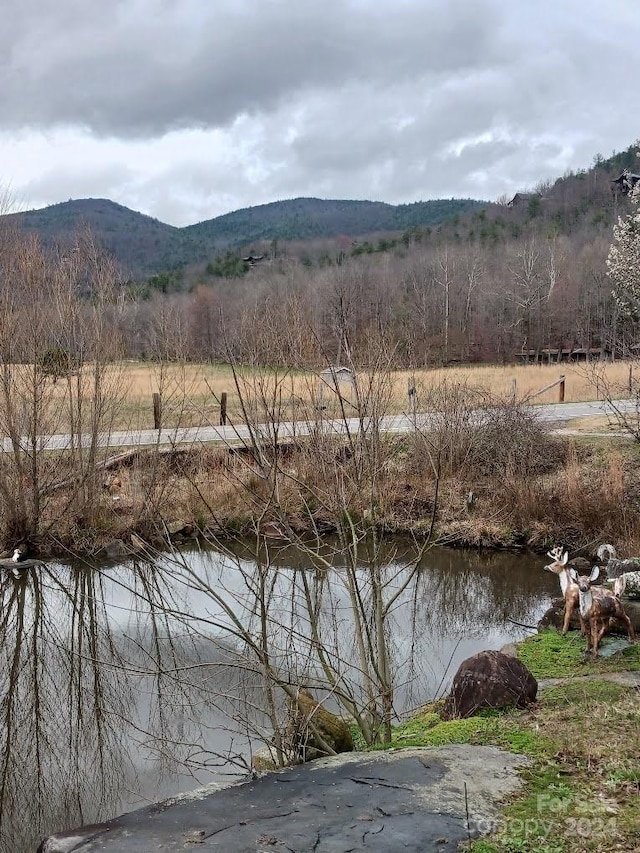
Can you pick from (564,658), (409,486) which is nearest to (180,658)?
(564,658)

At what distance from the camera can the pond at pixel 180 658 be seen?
18.5ft

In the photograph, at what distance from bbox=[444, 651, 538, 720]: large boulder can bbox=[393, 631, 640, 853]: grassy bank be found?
0.11m

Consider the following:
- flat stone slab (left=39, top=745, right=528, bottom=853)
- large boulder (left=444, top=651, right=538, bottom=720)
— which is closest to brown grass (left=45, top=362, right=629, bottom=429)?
large boulder (left=444, top=651, right=538, bottom=720)

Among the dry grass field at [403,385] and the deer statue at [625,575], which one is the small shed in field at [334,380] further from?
the dry grass field at [403,385]

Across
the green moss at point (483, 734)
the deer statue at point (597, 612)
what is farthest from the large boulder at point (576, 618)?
the green moss at point (483, 734)

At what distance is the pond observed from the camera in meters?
5.62

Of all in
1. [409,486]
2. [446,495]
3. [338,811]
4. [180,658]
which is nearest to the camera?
[338,811]

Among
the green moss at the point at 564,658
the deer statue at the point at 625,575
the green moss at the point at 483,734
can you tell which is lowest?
the green moss at the point at 564,658

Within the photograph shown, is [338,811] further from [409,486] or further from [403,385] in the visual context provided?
[403,385]

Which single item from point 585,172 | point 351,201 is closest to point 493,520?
point 585,172

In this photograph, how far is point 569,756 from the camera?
425cm

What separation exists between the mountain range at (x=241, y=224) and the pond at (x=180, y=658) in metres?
101

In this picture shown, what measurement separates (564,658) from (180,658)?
4368 millimetres

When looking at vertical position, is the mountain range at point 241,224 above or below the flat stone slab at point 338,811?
above
